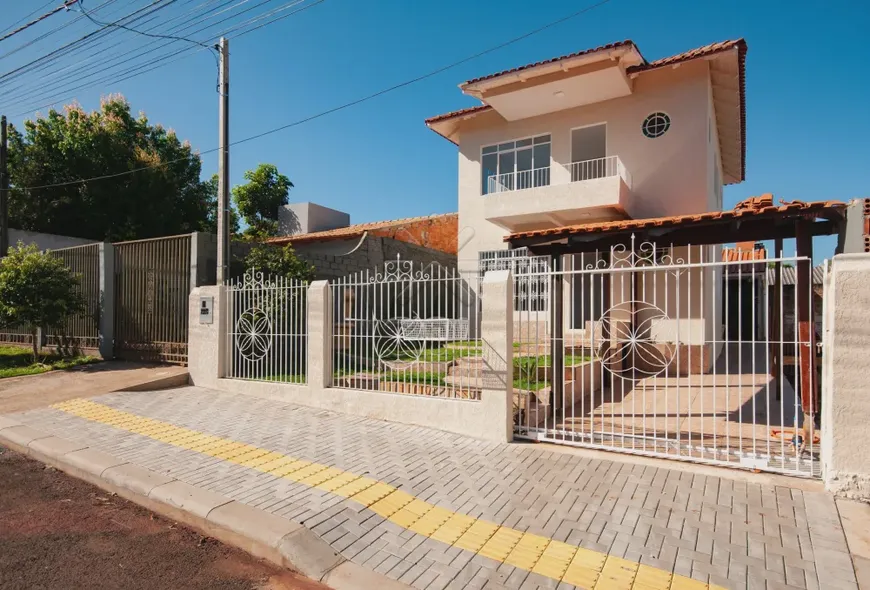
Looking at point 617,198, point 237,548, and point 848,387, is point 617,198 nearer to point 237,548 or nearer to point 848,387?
point 848,387

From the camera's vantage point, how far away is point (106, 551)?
3375 millimetres

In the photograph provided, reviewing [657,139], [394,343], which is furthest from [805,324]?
[657,139]

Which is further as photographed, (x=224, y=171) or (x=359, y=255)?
(x=359, y=255)

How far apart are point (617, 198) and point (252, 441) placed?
898 cm

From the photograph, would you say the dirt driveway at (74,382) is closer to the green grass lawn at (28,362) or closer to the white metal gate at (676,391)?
the green grass lawn at (28,362)

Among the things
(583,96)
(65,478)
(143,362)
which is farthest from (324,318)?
(583,96)

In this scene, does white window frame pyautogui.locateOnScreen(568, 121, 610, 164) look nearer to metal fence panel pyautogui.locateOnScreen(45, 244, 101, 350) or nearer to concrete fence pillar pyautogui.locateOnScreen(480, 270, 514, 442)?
concrete fence pillar pyautogui.locateOnScreen(480, 270, 514, 442)

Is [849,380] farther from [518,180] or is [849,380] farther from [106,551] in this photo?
[518,180]

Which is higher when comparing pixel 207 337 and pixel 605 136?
pixel 605 136

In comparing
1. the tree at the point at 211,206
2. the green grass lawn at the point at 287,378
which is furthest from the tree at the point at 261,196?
the green grass lawn at the point at 287,378

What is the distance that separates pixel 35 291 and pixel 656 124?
559 inches

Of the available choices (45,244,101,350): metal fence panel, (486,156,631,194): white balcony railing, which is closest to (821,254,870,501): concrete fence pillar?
(486,156,631,194): white balcony railing

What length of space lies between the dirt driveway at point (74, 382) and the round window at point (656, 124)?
38.0 ft

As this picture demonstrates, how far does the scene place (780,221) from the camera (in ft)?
18.5
